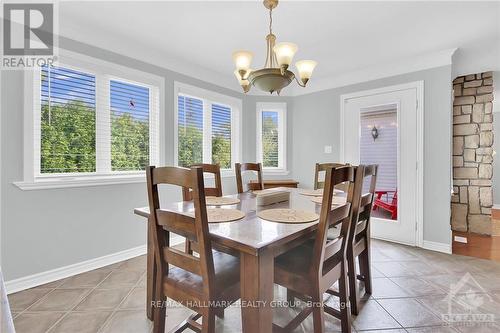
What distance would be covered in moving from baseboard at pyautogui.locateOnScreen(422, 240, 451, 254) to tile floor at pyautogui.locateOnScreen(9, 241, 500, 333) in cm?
34

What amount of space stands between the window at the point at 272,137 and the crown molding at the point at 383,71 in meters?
0.52

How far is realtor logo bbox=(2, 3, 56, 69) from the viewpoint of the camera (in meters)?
2.02

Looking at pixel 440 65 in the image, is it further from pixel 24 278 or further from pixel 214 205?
pixel 24 278

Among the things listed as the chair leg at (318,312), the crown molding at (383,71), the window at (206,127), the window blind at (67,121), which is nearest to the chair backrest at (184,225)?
the chair leg at (318,312)

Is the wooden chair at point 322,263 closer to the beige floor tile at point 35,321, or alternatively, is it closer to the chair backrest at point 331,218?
the chair backrest at point 331,218

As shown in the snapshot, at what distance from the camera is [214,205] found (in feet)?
5.98

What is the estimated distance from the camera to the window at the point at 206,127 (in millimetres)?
3346

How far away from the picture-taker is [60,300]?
194 cm

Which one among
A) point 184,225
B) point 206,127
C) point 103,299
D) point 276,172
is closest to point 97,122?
point 206,127

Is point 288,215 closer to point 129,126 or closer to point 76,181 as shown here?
point 76,181

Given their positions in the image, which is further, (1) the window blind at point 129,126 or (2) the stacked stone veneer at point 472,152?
(2) the stacked stone veneer at point 472,152

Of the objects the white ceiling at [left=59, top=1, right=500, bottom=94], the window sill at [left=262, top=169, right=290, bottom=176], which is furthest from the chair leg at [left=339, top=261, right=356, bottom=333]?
the window sill at [left=262, top=169, right=290, bottom=176]

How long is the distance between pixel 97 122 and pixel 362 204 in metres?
2.63

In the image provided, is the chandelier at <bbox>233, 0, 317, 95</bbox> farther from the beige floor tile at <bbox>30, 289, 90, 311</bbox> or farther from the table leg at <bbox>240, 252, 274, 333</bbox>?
the beige floor tile at <bbox>30, 289, 90, 311</bbox>
